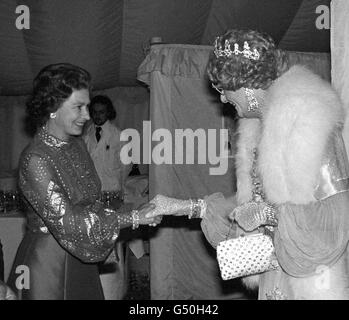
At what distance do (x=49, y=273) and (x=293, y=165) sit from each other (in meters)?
1.14

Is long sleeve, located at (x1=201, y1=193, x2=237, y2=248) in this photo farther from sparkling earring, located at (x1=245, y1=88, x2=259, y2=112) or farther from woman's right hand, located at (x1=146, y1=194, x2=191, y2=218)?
sparkling earring, located at (x1=245, y1=88, x2=259, y2=112)

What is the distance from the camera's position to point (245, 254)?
1713 mm

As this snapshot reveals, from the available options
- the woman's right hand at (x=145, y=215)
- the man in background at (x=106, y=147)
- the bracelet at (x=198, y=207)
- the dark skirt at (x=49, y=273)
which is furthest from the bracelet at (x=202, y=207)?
the man in background at (x=106, y=147)

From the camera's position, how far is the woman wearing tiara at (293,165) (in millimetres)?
1601

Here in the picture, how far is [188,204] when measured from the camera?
2.21 m

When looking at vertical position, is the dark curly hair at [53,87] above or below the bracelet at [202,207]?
above

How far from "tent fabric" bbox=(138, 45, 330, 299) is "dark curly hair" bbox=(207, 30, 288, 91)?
6.76ft

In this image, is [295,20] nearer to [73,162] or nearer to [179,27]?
[179,27]

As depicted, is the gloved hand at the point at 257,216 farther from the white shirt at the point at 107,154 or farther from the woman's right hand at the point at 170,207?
the white shirt at the point at 107,154

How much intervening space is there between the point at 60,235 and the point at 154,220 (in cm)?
42

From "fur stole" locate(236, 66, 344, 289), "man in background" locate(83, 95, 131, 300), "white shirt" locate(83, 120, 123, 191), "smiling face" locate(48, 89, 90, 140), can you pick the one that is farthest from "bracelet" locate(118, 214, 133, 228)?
"white shirt" locate(83, 120, 123, 191)

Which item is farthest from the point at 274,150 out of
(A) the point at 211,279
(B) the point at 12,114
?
(B) the point at 12,114

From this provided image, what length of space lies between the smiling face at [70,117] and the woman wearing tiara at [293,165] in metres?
0.68

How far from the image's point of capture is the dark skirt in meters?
2.16
